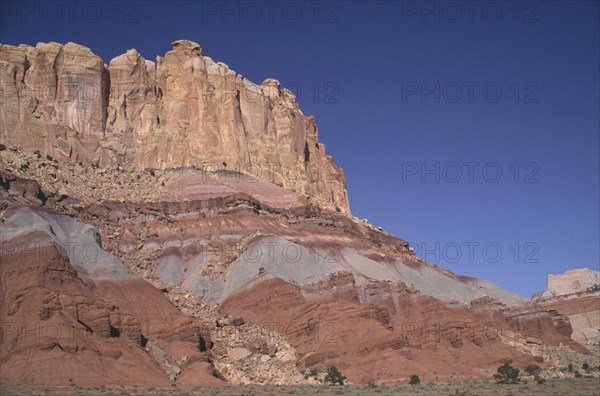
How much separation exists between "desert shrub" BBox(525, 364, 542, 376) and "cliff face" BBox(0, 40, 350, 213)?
1848 inches

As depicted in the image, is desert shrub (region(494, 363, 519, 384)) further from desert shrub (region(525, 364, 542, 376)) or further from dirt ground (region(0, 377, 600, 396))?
desert shrub (region(525, 364, 542, 376))

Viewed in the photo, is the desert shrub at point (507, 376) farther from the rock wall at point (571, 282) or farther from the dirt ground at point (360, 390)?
the rock wall at point (571, 282)

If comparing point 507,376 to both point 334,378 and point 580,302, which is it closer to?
point 334,378

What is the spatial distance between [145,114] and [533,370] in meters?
67.1

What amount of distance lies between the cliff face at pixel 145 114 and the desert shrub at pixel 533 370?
154ft

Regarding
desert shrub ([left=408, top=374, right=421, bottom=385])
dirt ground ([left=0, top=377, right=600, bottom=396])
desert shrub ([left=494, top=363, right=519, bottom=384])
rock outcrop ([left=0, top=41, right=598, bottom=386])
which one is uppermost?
rock outcrop ([left=0, top=41, right=598, bottom=386])

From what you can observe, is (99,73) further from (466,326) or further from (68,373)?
(68,373)

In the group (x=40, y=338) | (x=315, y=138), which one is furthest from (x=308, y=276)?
(x=315, y=138)

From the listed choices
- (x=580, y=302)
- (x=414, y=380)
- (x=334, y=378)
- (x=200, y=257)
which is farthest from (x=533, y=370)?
(x=580, y=302)

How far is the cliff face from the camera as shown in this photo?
330 ft

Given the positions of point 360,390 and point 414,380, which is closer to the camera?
point 360,390

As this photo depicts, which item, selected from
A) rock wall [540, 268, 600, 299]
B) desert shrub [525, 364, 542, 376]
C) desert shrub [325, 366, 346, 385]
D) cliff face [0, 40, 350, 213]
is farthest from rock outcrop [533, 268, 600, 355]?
desert shrub [325, 366, 346, 385]

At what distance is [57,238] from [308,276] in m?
23.1

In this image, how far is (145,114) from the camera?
112625 mm
